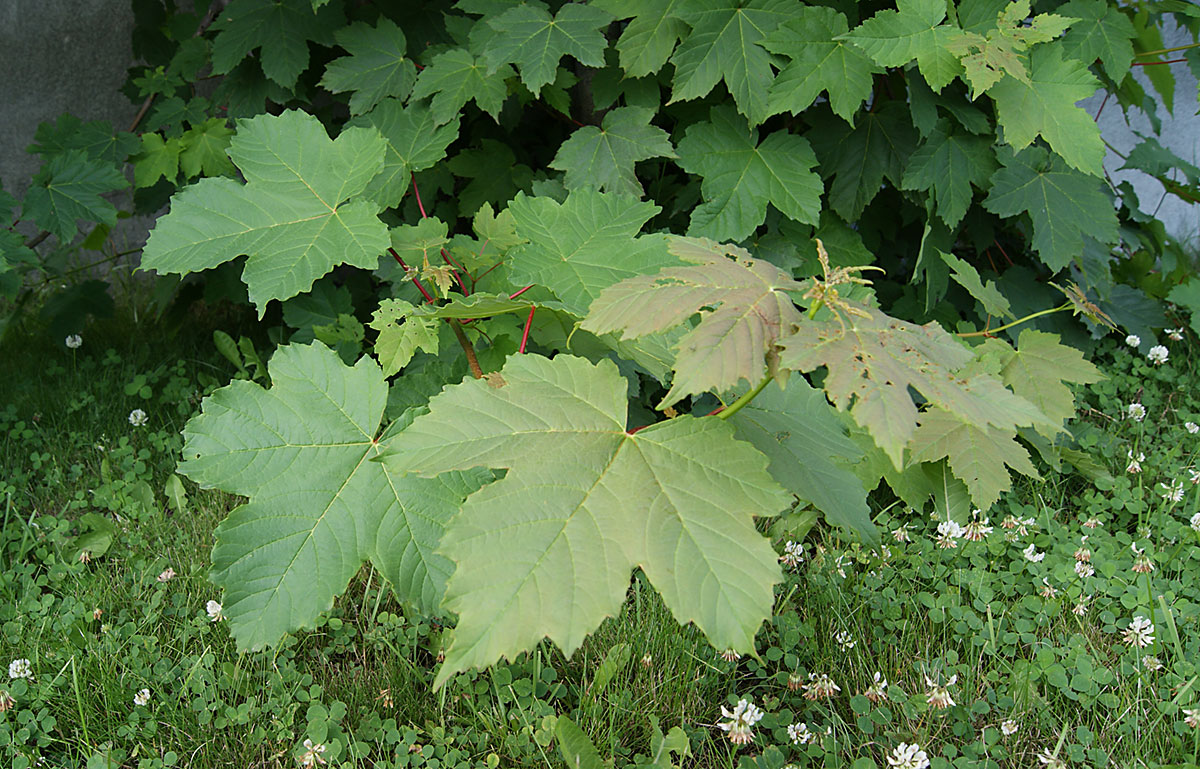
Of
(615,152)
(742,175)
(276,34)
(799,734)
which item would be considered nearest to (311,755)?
(799,734)

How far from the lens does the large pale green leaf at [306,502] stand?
116 cm

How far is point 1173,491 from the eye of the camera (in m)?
2.16

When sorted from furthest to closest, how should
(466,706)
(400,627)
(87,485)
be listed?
(87,485) < (400,627) < (466,706)

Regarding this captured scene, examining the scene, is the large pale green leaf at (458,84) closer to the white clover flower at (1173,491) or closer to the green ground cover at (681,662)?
A: the green ground cover at (681,662)

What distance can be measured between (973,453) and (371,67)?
1721 millimetres

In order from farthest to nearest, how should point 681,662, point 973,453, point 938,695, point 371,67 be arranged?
point 371,67 < point 973,453 < point 681,662 < point 938,695

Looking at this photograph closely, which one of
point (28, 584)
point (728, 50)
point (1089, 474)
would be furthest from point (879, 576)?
point (28, 584)

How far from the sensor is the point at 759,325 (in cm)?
94

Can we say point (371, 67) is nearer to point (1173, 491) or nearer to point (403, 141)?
point (403, 141)

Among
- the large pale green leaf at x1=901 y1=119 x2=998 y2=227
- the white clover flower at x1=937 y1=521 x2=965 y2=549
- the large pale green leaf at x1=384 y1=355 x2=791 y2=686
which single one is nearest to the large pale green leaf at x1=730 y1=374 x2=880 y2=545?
the large pale green leaf at x1=384 y1=355 x2=791 y2=686

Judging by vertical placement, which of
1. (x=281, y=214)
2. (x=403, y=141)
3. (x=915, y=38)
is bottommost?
(x=403, y=141)

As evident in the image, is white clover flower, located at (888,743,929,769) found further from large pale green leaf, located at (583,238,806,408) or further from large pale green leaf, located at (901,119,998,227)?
large pale green leaf, located at (901,119,998,227)

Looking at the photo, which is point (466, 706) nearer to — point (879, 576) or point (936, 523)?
point (879, 576)

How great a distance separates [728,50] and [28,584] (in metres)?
1.95
